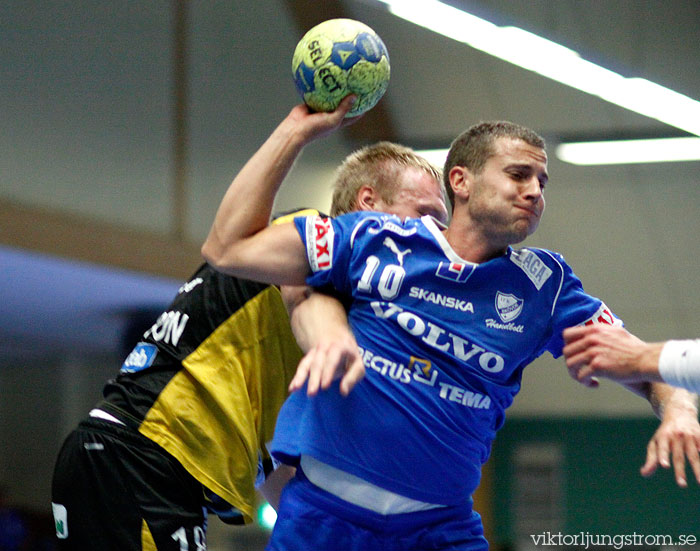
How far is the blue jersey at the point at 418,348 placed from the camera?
253 centimetres

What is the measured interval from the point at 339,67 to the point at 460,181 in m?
0.51

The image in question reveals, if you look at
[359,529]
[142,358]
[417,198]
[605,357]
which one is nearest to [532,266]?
[605,357]

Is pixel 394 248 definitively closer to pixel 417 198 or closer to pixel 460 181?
pixel 460 181

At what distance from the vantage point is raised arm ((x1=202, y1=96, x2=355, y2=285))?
254 cm

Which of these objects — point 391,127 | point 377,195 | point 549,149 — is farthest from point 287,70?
point 377,195

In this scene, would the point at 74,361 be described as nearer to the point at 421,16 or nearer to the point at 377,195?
the point at 421,16

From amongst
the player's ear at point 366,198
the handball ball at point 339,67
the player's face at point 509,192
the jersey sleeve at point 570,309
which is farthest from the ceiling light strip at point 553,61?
the jersey sleeve at point 570,309

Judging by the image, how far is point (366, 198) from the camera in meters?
3.23

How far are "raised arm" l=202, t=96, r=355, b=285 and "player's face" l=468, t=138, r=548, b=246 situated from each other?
538mm

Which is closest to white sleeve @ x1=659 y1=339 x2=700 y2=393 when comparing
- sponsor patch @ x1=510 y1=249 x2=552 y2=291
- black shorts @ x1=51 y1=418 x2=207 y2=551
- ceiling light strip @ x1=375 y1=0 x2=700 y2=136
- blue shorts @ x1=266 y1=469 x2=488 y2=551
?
sponsor patch @ x1=510 y1=249 x2=552 y2=291

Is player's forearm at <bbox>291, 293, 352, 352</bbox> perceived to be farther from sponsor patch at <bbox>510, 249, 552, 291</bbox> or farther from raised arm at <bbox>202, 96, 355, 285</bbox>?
sponsor patch at <bbox>510, 249, 552, 291</bbox>

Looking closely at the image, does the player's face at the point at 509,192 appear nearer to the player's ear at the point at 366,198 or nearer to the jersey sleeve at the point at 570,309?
the jersey sleeve at the point at 570,309

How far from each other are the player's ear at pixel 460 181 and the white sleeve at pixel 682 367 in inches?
29.1

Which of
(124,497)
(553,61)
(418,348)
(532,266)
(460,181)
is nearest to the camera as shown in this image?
(418,348)
